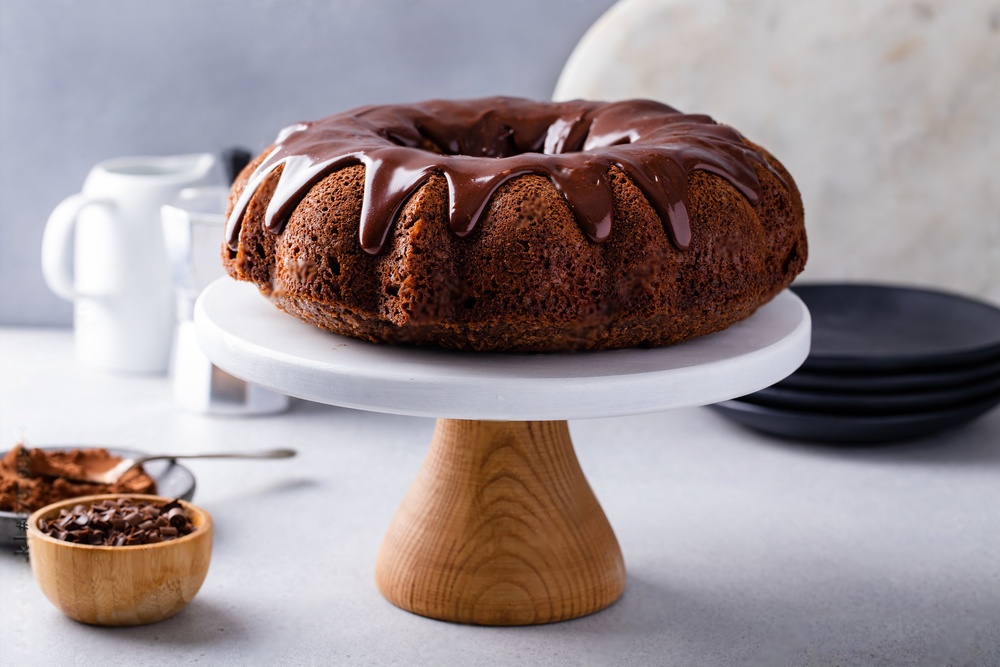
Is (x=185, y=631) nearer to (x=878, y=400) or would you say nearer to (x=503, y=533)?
(x=503, y=533)

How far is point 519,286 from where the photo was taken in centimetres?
95

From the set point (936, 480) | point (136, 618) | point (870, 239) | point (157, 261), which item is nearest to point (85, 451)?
point (136, 618)

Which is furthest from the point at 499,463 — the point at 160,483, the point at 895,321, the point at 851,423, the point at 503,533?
the point at 895,321

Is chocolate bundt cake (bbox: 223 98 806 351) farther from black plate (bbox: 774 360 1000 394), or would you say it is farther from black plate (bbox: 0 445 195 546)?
black plate (bbox: 774 360 1000 394)

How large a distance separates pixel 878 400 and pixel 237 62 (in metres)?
1.16

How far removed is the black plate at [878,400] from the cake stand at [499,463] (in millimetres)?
370

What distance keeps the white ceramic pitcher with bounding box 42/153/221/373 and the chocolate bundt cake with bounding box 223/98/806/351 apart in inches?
29.7

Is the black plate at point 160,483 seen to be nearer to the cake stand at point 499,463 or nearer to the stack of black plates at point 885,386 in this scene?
the cake stand at point 499,463

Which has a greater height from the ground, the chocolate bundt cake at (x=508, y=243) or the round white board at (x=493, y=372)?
the chocolate bundt cake at (x=508, y=243)

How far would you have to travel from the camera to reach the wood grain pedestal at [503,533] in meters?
1.13

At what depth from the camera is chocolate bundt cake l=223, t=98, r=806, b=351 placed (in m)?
0.95

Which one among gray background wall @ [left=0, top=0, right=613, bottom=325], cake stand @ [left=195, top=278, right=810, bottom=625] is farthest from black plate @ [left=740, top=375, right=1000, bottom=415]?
gray background wall @ [left=0, top=0, right=613, bottom=325]

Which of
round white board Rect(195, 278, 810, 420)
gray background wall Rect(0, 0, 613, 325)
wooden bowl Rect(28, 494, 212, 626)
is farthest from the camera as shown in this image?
gray background wall Rect(0, 0, 613, 325)

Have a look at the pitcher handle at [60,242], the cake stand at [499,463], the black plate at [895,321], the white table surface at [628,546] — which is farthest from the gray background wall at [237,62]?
the cake stand at [499,463]
